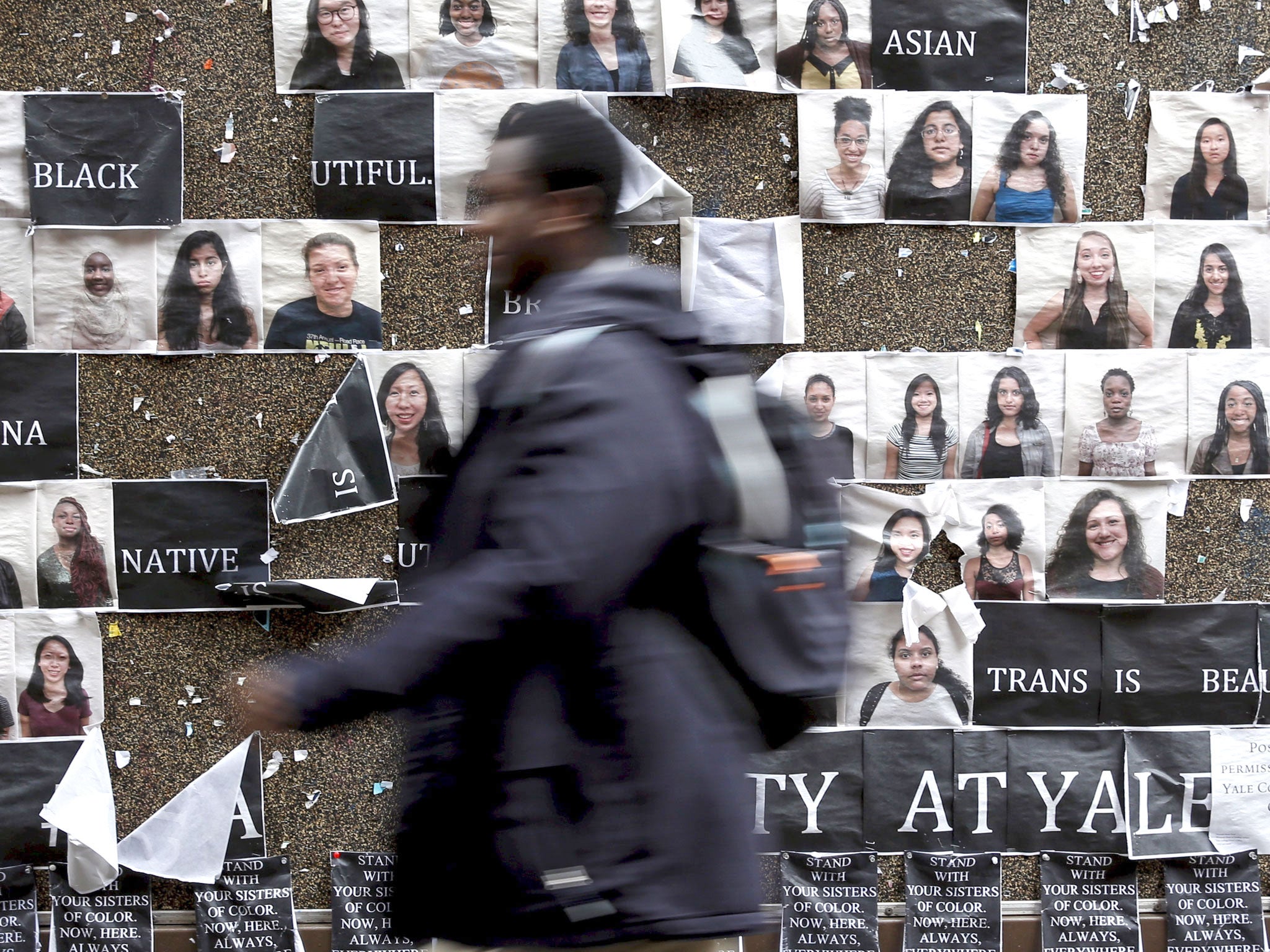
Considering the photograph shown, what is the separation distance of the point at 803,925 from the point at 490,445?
58.3 inches

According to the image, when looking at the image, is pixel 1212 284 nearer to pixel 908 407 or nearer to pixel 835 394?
pixel 908 407

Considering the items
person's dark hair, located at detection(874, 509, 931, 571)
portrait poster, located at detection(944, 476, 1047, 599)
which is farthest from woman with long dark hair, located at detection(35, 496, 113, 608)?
portrait poster, located at detection(944, 476, 1047, 599)

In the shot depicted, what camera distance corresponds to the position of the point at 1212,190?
2.19 meters

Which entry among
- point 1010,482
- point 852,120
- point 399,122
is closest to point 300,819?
point 399,122

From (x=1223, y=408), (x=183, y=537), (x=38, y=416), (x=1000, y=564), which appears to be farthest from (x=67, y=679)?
(x=1223, y=408)

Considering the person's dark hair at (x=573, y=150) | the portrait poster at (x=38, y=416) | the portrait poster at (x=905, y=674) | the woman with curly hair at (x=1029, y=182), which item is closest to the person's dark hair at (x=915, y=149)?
the woman with curly hair at (x=1029, y=182)

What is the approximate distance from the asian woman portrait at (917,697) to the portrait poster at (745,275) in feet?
2.14

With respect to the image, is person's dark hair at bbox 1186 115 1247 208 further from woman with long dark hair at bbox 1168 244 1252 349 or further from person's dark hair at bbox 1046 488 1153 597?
person's dark hair at bbox 1046 488 1153 597

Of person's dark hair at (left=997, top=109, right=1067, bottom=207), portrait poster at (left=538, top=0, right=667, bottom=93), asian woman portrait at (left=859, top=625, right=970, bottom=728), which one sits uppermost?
portrait poster at (left=538, top=0, right=667, bottom=93)

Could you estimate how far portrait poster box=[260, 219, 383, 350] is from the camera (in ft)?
6.93

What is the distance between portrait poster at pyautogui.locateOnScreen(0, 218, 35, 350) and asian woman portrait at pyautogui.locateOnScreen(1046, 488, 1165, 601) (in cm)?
197

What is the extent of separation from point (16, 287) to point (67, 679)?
734 mm

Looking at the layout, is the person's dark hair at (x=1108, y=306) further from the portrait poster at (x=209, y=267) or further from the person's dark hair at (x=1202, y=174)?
the portrait poster at (x=209, y=267)

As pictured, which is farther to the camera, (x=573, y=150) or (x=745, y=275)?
(x=745, y=275)
